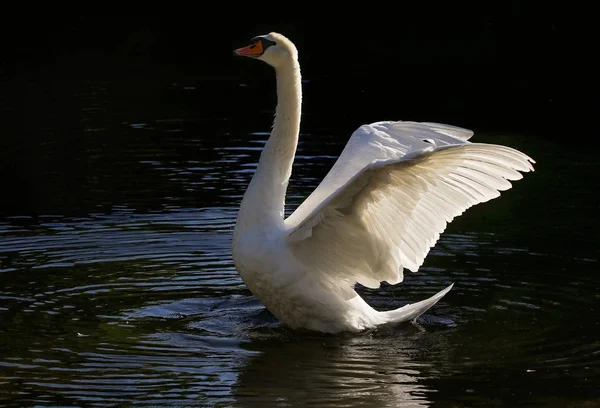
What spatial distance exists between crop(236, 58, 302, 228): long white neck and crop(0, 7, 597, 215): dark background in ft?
16.5

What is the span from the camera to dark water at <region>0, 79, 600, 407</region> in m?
7.92

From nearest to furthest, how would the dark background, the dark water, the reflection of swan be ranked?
the reflection of swan → the dark water → the dark background

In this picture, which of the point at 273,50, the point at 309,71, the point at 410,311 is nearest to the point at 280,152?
the point at 273,50

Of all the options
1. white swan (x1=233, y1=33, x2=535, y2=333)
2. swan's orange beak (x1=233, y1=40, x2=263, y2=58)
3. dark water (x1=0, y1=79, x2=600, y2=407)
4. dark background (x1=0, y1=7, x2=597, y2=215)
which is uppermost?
swan's orange beak (x1=233, y1=40, x2=263, y2=58)

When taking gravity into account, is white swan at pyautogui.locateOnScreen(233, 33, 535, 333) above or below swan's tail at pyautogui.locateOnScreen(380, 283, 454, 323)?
above

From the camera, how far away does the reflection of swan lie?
7691 millimetres

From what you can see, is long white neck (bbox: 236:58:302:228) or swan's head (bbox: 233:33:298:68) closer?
long white neck (bbox: 236:58:302:228)

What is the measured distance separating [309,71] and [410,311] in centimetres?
1939

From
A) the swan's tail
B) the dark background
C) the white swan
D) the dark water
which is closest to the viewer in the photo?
the dark water

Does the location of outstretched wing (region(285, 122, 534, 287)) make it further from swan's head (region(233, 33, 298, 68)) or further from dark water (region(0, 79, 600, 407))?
swan's head (region(233, 33, 298, 68))

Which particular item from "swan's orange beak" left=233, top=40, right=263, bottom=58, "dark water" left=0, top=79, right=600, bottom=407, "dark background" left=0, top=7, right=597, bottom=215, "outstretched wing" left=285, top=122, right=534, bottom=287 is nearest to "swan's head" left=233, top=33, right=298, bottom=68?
"swan's orange beak" left=233, top=40, right=263, bottom=58

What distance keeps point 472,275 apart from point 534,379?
9.20 ft

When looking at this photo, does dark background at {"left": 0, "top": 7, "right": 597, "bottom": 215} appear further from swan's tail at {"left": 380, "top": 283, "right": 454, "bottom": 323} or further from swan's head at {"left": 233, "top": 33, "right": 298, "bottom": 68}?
swan's tail at {"left": 380, "top": 283, "right": 454, "bottom": 323}

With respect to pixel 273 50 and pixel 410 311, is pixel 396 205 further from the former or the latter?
pixel 273 50
